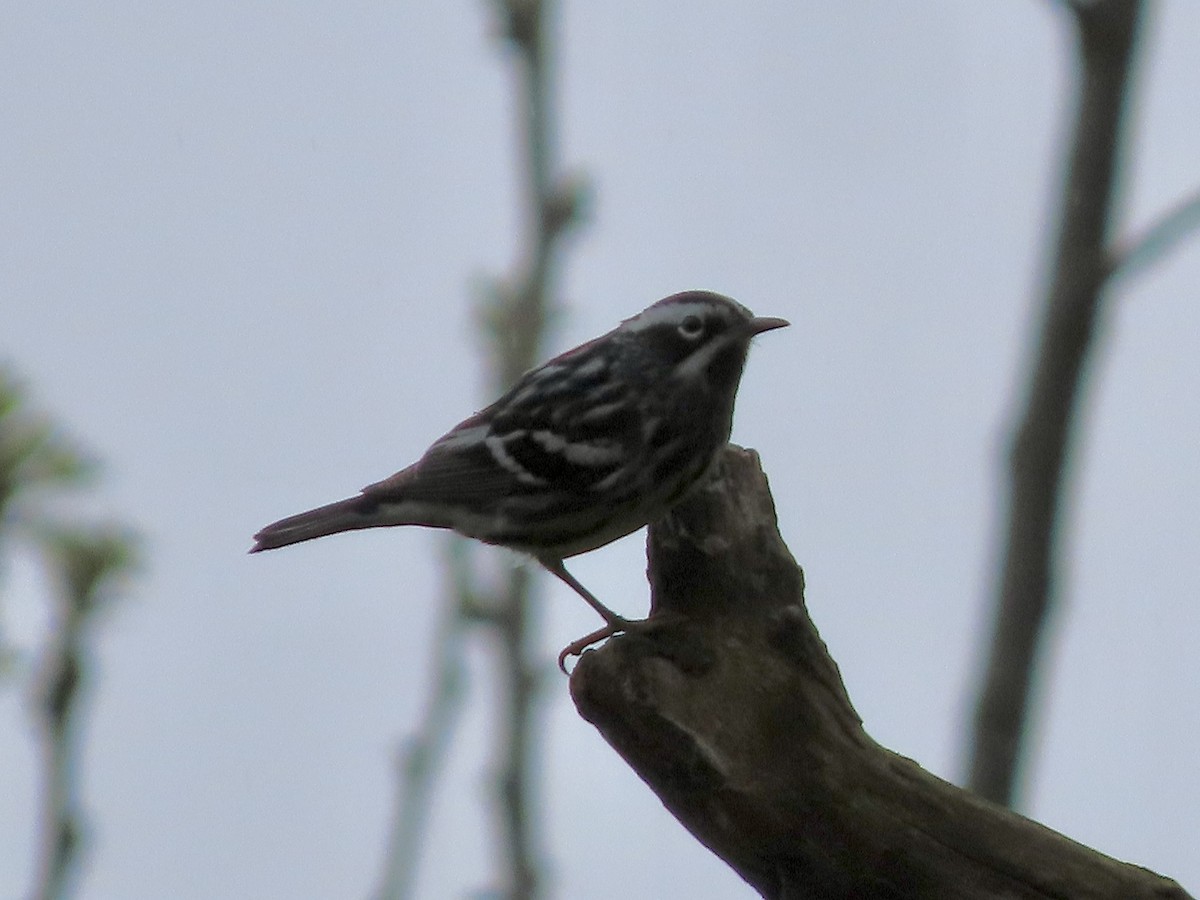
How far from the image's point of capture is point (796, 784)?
15.1 ft

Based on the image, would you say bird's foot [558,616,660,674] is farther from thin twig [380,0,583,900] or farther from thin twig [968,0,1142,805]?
thin twig [968,0,1142,805]

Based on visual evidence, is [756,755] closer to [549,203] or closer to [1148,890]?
[1148,890]

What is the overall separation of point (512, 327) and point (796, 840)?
6.87 feet

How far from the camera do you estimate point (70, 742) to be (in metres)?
→ 4.32

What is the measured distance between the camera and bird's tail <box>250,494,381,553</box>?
574 centimetres

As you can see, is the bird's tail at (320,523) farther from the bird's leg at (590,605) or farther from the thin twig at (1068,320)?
the thin twig at (1068,320)

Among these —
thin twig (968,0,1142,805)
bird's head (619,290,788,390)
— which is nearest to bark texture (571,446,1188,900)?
bird's head (619,290,788,390)

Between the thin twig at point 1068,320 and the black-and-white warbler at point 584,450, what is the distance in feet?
Result: 3.35

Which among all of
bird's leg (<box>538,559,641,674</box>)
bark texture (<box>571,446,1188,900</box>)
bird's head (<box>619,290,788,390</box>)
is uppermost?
bird's head (<box>619,290,788,390</box>)

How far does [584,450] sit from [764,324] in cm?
70

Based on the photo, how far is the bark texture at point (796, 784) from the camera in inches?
179

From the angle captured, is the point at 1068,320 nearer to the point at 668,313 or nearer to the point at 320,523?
the point at 668,313

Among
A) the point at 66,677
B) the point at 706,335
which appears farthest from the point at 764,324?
the point at 66,677

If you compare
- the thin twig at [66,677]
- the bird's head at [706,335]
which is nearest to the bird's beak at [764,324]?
the bird's head at [706,335]
